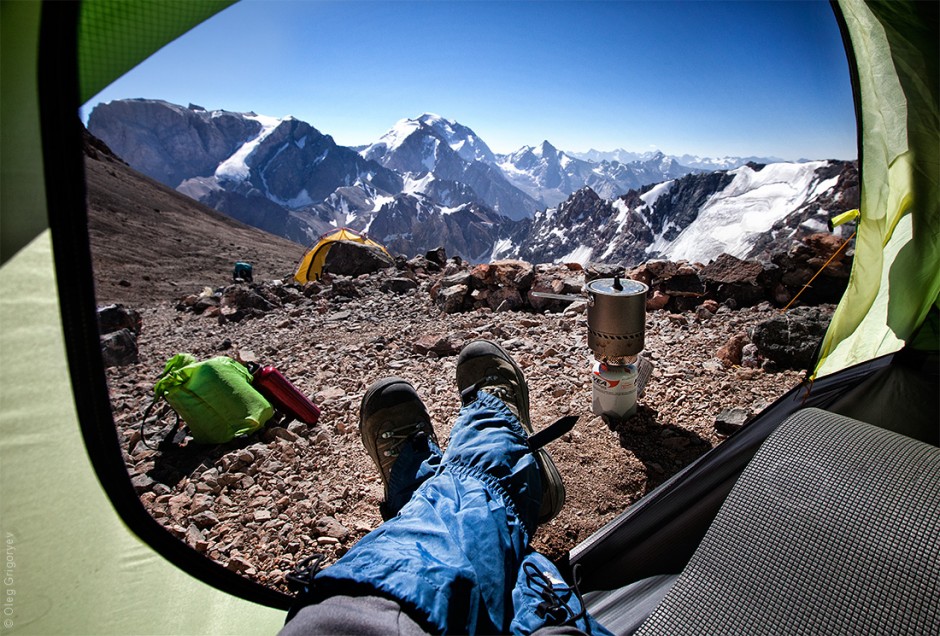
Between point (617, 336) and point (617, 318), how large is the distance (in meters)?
0.09

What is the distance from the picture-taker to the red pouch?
3.03 meters

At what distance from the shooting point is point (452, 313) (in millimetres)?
6004

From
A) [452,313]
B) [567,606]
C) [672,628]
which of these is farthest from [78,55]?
[452,313]

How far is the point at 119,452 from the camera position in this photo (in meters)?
1.14

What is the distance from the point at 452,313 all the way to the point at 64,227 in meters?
5.07

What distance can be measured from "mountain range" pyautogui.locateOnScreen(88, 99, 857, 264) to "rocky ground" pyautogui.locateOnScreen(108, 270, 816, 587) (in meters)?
77.7

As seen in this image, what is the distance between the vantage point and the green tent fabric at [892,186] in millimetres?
1521

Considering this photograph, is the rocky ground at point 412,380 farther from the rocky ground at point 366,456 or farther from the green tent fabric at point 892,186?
the green tent fabric at point 892,186

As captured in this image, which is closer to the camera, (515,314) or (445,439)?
(445,439)

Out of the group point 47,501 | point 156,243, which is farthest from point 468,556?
point 156,243

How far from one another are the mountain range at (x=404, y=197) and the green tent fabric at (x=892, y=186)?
259 feet

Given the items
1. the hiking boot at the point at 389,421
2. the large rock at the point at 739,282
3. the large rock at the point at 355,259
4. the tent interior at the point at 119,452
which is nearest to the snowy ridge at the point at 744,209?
the large rock at the point at 355,259

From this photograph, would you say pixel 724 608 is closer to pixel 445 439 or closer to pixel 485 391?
pixel 485 391

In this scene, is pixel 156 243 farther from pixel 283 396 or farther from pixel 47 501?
pixel 47 501
